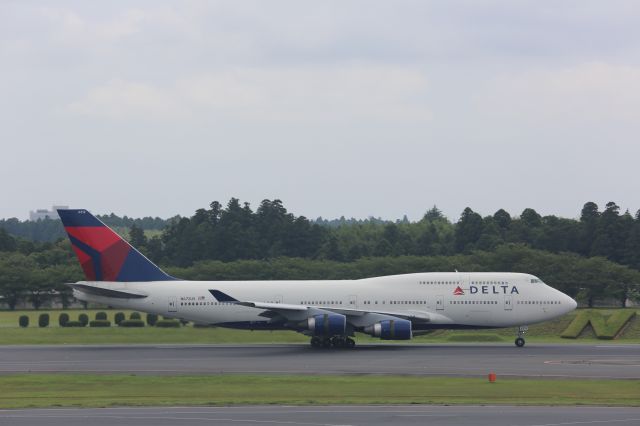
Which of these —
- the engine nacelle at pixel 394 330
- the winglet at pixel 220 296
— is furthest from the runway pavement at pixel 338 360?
the winglet at pixel 220 296

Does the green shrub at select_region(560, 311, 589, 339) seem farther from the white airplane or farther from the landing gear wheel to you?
the landing gear wheel

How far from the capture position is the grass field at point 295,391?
32.9 metres

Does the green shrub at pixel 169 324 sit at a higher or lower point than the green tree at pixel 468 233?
lower

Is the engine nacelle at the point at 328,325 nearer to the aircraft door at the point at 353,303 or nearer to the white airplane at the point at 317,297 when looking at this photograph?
the white airplane at the point at 317,297

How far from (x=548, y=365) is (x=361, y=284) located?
15374 mm

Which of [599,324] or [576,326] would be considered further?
[576,326]

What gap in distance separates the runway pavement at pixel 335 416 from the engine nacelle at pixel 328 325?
919 inches

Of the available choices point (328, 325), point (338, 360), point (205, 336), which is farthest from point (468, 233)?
point (338, 360)

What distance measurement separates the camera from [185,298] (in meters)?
A: 57.8

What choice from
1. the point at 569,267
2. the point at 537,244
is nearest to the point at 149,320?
the point at 569,267

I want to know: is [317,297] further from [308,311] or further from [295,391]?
[295,391]

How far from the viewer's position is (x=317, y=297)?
188 ft

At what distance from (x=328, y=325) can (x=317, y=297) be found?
3197 millimetres

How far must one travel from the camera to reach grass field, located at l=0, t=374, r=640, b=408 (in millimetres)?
32875
